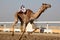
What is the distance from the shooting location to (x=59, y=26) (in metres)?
24.5

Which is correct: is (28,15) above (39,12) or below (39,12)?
below

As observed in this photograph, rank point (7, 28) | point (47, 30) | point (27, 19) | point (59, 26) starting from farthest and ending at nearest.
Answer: point (7, 28), point (59, 26), point (47, 30), point (27, 19)

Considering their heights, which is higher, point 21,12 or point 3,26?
point 21,12

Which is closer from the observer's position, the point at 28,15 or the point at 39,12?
the point at 39,12

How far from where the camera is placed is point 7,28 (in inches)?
1050

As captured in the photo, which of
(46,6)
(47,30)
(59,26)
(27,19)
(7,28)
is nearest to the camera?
(46,6)

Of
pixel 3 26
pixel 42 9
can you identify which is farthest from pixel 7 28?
pixel 42 9

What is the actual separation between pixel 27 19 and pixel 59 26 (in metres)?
8.79

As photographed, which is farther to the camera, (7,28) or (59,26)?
(7,28)

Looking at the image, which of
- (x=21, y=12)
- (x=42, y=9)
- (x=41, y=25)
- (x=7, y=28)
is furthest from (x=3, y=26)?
(x=42, y=9)

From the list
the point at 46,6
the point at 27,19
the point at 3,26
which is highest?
the point at 46,6

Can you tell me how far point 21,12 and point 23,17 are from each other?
18.1 inches

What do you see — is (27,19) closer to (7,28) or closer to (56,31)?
(56,31)

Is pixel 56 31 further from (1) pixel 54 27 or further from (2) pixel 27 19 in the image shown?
(2) pixel 27 19
